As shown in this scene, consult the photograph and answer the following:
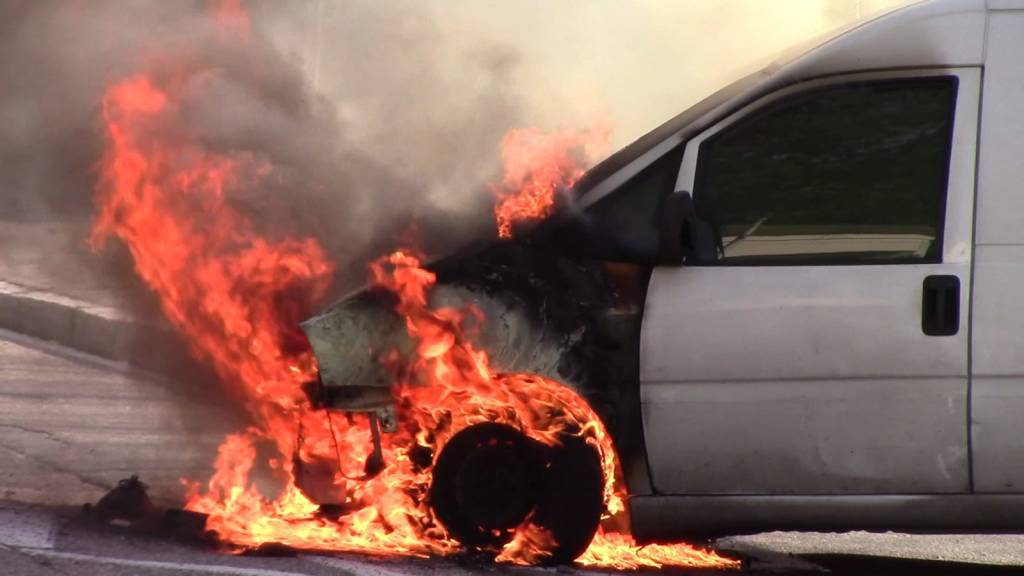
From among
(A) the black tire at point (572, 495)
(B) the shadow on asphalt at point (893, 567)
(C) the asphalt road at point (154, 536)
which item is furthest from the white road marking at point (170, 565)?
(B) the shadow on asphalt at point (893, 567)

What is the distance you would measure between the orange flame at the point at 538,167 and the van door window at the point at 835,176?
0.54 meters

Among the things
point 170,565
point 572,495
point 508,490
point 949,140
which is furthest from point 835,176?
point 170,565

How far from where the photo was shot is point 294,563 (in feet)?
18.2

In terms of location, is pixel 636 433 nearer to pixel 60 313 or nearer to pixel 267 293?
pixel 267 293

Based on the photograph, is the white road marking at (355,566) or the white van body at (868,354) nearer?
the white van body at (868,354)

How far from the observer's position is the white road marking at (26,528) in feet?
18.8

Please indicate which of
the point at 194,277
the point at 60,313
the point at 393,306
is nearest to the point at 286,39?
the point at 194,277

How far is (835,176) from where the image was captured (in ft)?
17.7

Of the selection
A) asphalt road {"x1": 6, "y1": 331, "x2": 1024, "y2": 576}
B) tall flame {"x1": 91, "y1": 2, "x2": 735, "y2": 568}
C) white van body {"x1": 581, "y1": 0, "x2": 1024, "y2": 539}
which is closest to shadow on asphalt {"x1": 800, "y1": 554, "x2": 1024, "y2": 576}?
asphalt road {"x1": 6, "y1": 331, "x2": 1024, "y2": 576}

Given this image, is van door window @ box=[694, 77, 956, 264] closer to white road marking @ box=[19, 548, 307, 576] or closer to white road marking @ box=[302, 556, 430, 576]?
white road marking @ box=[302, 556, 430, 576]

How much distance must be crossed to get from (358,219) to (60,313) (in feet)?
25.4

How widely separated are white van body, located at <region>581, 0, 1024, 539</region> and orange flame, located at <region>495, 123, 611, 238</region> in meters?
0.49

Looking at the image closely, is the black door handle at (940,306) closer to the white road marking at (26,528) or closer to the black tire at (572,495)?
the black tire at (572,495)

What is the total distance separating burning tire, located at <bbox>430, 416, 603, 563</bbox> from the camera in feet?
17.9
